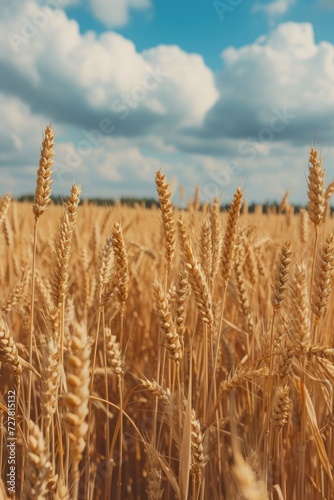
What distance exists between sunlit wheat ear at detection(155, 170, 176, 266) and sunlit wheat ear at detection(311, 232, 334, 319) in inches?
19.1

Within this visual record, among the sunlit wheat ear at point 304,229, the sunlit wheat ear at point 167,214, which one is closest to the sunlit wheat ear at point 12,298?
the sunlit wheat ear at point 167,214

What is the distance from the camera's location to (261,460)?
5.30ft

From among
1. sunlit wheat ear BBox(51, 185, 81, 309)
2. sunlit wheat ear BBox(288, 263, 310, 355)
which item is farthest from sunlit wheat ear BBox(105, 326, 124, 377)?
sunlit wheat ear BBox(288, 263, 310, 355)

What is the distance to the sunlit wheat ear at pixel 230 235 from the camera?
165 cm

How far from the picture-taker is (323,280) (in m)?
1.52

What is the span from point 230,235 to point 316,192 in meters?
0.40

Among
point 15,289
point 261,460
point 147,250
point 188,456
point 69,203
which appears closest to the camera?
point 188,456

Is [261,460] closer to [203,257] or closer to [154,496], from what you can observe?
[154,496]

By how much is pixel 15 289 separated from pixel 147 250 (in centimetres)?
153

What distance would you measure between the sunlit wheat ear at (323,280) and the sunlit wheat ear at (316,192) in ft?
0.65

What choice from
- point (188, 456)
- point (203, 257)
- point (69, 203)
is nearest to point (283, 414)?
point (188, 456)

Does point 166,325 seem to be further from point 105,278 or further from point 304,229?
point 304,229

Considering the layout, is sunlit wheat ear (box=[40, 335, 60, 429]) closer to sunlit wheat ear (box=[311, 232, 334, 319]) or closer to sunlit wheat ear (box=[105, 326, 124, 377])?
sunlit wheat ear (box=[105, 326, 124, 377])

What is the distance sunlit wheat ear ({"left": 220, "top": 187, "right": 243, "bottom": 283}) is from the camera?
165cm
